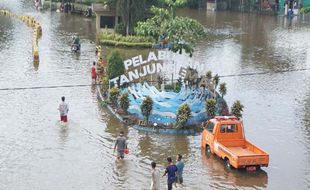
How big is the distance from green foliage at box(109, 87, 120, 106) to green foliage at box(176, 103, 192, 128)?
387cm

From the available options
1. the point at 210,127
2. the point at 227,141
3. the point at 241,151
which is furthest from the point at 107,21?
the point at 241,151

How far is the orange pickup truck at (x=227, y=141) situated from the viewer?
793 inches

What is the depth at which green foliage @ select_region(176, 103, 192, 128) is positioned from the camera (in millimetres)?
23406

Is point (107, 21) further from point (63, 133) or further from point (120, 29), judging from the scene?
point (63, 133)

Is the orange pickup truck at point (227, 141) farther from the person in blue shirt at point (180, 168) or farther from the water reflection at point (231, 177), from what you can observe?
the person in blue shirt at point (180, 168)

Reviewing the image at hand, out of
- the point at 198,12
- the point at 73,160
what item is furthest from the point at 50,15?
the point at 73,160

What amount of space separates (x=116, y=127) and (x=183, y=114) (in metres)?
2.97

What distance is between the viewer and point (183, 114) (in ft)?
76.7

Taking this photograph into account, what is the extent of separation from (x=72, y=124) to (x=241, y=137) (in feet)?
24.0

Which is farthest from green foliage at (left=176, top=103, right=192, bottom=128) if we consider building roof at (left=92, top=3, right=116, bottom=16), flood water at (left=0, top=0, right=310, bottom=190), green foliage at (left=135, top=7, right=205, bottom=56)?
building roof at (left=92, top=3, right=116, bottom=16)

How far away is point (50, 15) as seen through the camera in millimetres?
61875

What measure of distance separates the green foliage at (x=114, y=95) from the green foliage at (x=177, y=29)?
486 cm

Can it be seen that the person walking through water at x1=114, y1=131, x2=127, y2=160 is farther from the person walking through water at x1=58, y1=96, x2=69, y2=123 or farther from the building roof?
the building roof

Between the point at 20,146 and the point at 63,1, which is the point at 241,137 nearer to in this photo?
the point at 20,146
